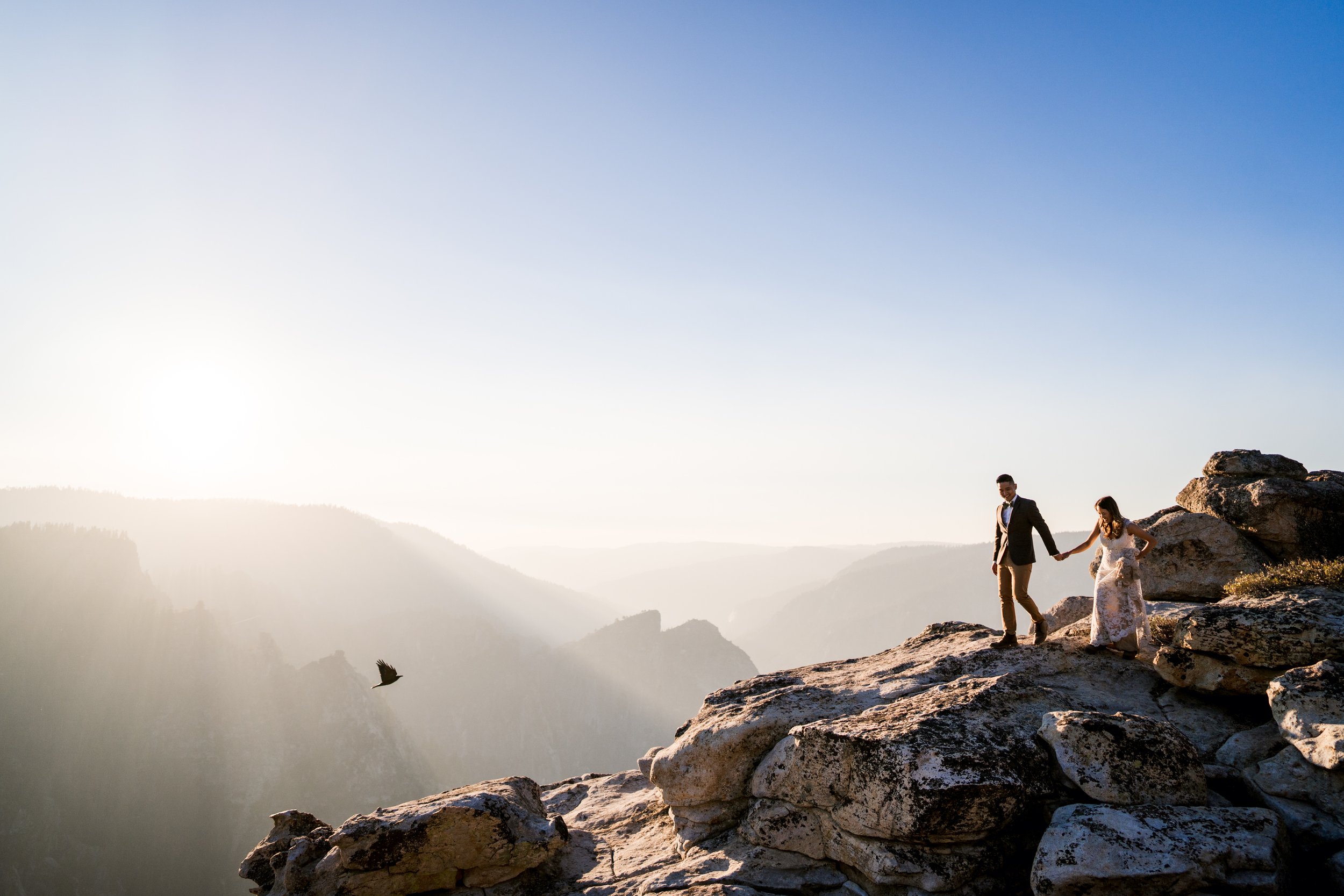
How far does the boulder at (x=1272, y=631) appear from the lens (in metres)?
10.1

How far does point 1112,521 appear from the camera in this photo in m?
12.4

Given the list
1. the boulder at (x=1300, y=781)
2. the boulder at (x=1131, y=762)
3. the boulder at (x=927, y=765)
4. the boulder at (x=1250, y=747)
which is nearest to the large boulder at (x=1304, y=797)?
the boulder at (x=1300, y=781)

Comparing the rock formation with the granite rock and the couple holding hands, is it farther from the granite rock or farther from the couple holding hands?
the granite rock

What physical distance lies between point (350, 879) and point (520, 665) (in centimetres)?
14491

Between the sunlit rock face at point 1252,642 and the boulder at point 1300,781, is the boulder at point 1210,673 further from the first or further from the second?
the boulder at point 1300,781

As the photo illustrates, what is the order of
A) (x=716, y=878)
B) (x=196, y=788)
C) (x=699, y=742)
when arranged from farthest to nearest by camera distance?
(x=196, y=788), (x=699, y=742), (x=716, y=878)


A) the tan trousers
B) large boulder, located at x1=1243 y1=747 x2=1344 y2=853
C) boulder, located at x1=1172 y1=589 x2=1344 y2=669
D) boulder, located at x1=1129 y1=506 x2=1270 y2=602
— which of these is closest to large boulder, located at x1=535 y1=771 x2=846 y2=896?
large boulder, located at x1=1243 y1=747 x2=1344 y2=853

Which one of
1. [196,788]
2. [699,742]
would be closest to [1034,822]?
[699,742]

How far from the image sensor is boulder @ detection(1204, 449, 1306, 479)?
1620 cm

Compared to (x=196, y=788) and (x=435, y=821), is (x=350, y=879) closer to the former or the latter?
(x=435, y=821)

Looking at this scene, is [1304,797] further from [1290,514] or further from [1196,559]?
[1290,514]

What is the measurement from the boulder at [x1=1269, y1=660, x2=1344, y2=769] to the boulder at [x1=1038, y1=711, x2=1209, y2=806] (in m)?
1.28

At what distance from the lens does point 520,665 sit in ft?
482

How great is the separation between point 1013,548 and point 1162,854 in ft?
20.0
